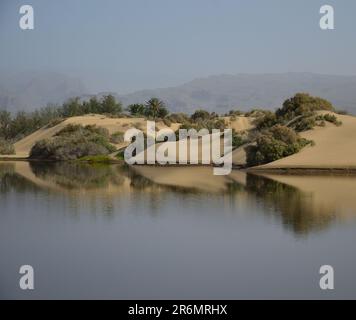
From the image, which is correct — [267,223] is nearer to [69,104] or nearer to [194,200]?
[194,200]

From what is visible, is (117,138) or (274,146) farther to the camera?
(117,138)

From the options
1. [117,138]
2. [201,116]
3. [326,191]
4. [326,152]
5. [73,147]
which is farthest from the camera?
[201,116]

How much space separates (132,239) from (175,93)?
535 ft

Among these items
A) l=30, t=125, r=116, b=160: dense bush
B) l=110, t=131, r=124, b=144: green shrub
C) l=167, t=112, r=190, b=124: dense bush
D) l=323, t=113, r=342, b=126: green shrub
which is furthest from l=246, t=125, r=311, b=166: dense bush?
l=167, t=112, r=190, b=124: dense bush

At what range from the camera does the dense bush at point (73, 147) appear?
149 feet

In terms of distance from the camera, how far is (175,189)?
24.4m

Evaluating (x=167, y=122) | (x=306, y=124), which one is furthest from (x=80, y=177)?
(x=167, y=122)

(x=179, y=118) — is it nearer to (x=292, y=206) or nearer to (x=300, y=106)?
(x=300, y=106)

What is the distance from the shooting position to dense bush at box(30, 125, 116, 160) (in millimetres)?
45438

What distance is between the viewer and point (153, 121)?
56.5 m

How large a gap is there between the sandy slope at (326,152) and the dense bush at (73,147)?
44.5ft

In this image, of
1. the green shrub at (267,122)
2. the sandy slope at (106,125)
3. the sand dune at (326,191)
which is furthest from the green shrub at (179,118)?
the sand dune at (326,191)

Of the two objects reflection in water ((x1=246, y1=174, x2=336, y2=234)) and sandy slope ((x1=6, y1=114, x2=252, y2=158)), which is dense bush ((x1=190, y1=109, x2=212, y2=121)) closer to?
sandy slope ((x1=6, y1=114, x2=252, y2=158))

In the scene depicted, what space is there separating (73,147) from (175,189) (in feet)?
72.9
